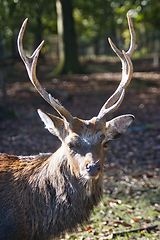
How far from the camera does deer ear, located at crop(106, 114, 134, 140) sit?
127 inches

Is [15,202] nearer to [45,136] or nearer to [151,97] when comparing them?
[45,136]

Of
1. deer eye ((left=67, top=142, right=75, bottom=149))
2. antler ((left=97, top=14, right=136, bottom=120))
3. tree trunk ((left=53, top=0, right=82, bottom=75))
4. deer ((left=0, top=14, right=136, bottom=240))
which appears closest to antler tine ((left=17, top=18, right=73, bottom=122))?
deer ((left=0, top=14, right=136, bottom=240))

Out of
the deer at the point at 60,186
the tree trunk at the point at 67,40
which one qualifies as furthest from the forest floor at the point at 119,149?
the tree trunk at the point at 67,40

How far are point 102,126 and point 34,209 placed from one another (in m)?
1.25

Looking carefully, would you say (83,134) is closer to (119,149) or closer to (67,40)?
(119,149)

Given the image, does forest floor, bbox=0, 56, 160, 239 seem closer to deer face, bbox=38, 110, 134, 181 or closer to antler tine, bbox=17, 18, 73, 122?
deer face, bbox=38, 110, 134, 181

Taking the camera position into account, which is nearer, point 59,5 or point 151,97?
point 151,97

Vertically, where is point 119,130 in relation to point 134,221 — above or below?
above

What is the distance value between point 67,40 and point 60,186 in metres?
14.8

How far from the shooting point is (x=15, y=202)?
307 centimetres

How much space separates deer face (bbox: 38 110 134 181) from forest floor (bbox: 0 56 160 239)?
895 mm

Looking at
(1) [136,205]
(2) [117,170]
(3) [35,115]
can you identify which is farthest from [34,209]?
Result: (3) [35,115]

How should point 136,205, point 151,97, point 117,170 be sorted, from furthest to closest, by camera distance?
point 151,97, point 117,170, point 136,205

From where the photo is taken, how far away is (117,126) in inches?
129
